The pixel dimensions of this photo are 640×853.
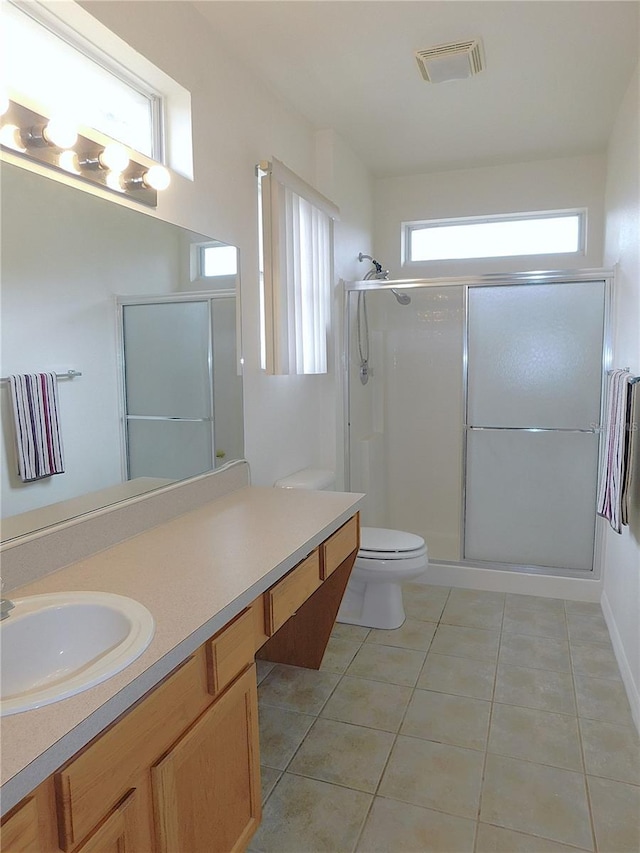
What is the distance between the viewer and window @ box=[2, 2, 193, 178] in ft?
5.47

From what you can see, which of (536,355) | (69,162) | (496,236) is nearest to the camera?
(69,162)

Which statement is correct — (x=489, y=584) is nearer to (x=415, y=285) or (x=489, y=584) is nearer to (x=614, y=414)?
(x=614, y=414)

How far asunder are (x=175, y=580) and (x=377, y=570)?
1654mm

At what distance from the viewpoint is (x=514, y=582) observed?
3.57 m

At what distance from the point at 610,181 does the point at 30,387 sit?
3.40m

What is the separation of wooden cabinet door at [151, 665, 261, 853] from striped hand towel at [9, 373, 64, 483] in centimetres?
75

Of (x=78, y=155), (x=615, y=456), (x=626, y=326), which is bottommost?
(x=615, y=456)

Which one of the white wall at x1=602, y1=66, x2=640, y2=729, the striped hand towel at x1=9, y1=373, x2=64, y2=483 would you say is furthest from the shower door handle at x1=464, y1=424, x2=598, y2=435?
the striped hand towel at x1=9, y1=373, x2=64, y2=483

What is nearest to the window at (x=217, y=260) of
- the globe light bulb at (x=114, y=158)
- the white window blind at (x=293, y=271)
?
the white window blind at (x=293, y=271)

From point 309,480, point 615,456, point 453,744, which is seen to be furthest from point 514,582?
point 453,744

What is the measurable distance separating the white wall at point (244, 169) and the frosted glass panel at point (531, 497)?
39.1 inches

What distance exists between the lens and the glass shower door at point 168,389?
1924mm

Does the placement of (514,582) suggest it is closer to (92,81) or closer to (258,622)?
(258,622)

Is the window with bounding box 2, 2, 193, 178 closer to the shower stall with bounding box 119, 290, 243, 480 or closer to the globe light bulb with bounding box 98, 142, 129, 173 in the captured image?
the globe light bulb with bounding box 98, 142, 129, 173
